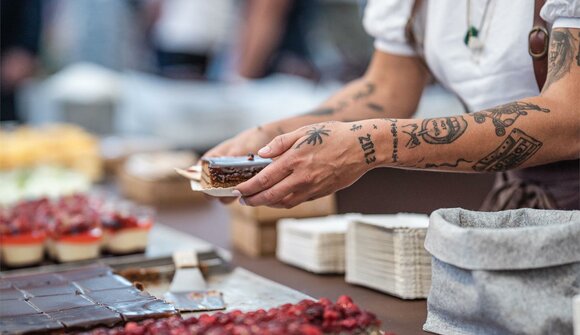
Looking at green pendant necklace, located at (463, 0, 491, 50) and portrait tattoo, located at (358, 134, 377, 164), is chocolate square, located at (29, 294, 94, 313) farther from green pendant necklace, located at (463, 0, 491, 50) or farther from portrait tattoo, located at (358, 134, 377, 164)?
green pendant necklace, located at (463, 0, 491, 50)

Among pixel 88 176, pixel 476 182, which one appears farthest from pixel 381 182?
pixel 88 176

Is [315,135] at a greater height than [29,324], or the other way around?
[315,135]

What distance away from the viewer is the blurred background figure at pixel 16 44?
765 centimetres

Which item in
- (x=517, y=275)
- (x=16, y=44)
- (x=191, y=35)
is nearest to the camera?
(x=517, y=275)

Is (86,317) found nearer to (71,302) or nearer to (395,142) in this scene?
(71,302)

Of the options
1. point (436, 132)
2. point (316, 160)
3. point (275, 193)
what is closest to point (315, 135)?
point (316, 160)

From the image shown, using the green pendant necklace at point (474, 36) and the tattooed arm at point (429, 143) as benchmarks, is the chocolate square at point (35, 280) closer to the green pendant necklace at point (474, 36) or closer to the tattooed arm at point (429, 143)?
the tattooed arm at point (429, 143)

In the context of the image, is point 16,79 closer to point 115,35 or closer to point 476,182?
point 115,35

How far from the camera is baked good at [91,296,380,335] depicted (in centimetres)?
164

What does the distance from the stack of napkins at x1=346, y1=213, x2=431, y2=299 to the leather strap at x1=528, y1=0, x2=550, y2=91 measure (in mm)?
473

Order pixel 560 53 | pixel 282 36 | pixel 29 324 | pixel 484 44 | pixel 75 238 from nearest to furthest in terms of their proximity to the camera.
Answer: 1. pixel 29 324
2. pixel 560 53
3. pixel 484 44
4. pixel 75 238
5. pixel 282 36

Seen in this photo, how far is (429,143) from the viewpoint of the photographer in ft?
6.54

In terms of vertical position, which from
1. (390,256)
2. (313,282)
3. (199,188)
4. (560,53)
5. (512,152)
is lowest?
(313,282)

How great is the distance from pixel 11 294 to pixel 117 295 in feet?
0.84
